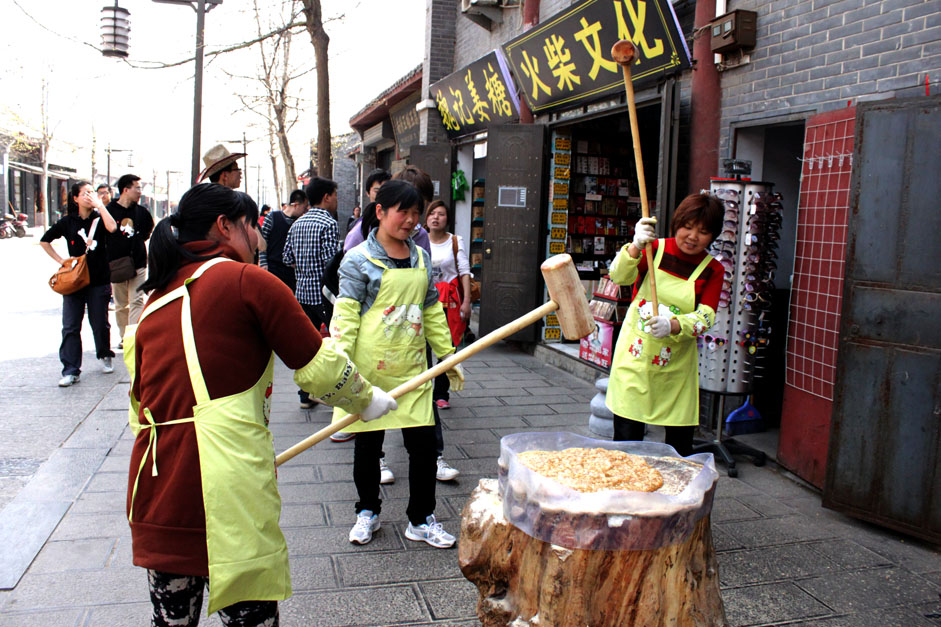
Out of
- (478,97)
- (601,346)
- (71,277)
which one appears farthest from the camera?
(478,97)

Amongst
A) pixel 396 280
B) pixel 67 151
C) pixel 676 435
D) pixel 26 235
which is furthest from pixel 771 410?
pixel 67 151

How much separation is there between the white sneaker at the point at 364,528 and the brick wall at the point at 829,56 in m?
3.75

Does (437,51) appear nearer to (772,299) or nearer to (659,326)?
(772,299)

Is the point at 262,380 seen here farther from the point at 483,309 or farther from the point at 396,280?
the point at 483,309

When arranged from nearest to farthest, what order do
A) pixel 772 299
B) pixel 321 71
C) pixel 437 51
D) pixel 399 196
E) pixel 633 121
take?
pixel 633 121 → pixel 399 196 → pixel 772 299 → pixel 321 71 → pixel 437 51

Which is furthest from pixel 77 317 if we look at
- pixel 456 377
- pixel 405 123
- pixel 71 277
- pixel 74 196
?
pixel 405 123

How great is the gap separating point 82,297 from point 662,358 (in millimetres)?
5716

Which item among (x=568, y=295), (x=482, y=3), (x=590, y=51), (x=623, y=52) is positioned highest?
(x=482, y=3)

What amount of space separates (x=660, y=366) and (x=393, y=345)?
4.27 feet

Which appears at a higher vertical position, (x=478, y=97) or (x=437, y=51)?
(x=437, y=51)

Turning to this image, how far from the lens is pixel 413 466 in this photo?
3516mm

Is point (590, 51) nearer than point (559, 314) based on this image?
No

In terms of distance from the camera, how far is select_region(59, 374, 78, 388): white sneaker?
6.78 metres

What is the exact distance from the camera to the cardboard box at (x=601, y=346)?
23.7 feet
